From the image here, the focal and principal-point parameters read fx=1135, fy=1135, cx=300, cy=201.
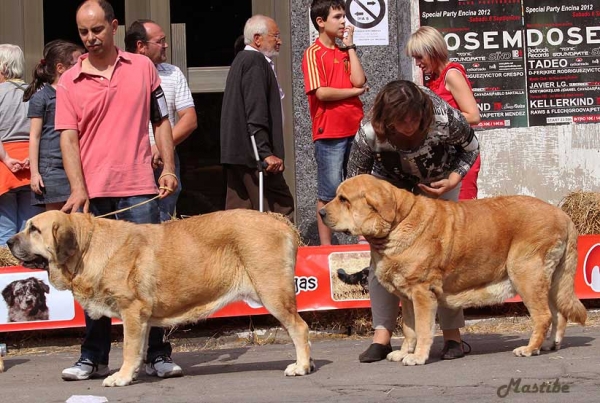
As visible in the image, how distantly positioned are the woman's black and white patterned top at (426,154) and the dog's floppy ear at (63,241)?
1.92 meters

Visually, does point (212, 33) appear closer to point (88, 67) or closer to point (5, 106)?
point (5, 106)

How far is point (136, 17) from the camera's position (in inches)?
451

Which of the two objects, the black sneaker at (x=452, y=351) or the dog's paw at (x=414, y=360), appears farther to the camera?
Result: the black sneaker at (x=452, y=351)

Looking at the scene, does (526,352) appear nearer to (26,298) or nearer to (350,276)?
(350,276)

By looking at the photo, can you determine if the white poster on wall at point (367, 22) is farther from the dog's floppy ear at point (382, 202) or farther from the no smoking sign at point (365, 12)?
the dog's floppy ear at point (382, 202)

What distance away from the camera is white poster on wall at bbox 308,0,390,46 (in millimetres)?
11305

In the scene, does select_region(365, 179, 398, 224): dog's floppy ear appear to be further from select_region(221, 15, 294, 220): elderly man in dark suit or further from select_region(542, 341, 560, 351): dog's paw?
select_region(221, 15, 294, 220): elderly man in dark suit

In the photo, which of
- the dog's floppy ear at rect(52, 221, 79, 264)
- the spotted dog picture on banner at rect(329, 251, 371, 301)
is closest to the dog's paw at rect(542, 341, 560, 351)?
the spotted dog picture on banner at rect(329, 251, 371, 301)

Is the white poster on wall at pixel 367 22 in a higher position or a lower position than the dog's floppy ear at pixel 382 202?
higher

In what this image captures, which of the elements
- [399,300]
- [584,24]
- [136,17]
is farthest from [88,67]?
[584,24]

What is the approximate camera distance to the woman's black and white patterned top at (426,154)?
24.1 feet

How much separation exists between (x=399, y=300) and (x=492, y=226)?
81cm

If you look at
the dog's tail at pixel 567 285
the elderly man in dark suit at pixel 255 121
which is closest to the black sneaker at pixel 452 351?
the dog's tail at pixel 567 285

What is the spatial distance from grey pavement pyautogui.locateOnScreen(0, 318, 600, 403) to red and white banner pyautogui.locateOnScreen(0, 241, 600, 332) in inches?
18.7
